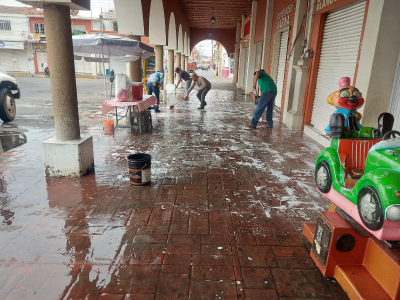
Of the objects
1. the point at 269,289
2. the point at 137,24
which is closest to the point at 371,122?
the point at 269,289

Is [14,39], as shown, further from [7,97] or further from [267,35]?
[267,35]

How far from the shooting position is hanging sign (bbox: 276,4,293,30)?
356 inches

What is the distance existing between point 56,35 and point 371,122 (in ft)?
15.7

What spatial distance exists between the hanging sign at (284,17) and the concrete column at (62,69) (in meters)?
7.00

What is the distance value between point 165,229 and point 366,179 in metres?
1.92

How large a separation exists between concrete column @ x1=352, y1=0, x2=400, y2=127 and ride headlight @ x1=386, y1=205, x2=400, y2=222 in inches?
124

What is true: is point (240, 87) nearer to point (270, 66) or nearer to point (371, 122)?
point (270, 66)

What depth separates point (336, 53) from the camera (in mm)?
6012

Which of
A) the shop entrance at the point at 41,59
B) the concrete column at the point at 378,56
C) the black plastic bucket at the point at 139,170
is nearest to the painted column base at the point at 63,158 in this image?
the black plastic bucket at the point at 139,170

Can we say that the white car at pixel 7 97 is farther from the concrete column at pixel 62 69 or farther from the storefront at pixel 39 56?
the storefront at pixel 39 56

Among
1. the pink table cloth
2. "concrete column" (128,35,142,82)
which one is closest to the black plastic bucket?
the pink table cloth

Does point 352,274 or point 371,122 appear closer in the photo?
point 352,274

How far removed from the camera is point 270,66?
11570mm

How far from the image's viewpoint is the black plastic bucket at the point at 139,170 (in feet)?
13.0
